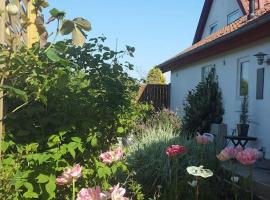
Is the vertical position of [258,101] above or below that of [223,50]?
below

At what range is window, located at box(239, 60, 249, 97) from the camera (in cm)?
1181

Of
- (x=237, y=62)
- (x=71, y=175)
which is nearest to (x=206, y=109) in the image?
(x=237, y=62)

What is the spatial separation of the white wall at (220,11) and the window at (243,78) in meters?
5.02

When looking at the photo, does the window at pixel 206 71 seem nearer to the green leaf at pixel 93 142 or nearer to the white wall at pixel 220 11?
the white wall at pixel 220 11

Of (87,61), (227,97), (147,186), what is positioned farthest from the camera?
(227,97)

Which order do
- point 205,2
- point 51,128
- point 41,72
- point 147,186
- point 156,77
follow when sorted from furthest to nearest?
point 156,77, point 205,2, point 147,186, point 51,128, point 41,72

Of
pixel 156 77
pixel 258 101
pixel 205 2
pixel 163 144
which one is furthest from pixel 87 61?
pixel 156 77

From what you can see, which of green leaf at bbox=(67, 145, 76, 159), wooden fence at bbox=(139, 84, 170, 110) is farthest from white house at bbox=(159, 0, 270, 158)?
green leaf at bbox=(67, 145, 76, 159)

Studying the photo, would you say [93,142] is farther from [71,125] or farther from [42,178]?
[42,178]

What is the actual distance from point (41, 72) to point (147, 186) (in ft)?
10.7

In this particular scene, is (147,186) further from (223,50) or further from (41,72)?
(223,50)

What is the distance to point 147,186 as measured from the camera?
6234mm

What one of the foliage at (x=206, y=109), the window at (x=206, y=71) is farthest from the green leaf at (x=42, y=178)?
the window at (x=206, y=71)

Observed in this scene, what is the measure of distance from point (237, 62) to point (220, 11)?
6.90 meters
